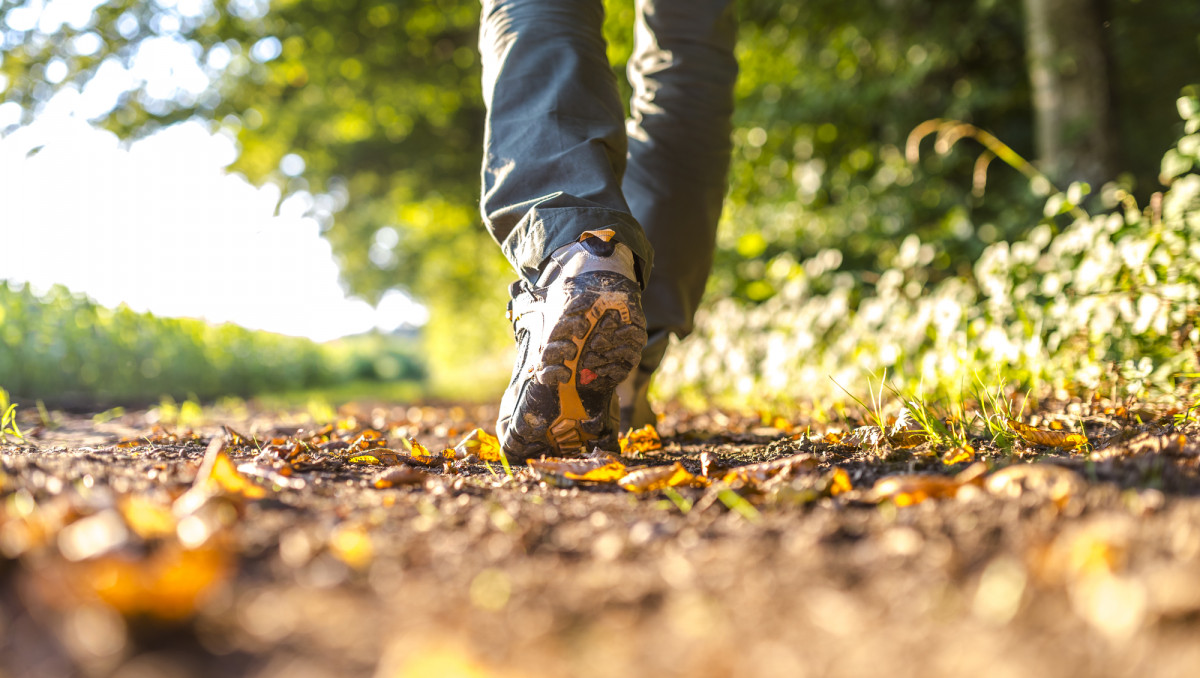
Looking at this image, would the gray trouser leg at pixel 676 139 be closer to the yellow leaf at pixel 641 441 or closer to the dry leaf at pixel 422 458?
the yellow leaf at pixel 641 441

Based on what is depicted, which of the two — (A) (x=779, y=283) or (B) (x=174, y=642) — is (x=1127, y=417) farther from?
(A) (x=779, y=283)

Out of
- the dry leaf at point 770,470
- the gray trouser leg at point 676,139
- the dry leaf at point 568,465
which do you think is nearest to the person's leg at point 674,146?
the gray trouser leg at point 676,139

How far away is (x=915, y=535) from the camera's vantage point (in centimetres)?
74

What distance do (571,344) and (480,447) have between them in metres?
0.42

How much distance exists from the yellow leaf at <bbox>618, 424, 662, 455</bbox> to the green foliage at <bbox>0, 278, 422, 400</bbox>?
1964 millimetres

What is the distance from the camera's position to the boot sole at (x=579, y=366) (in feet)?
4.25

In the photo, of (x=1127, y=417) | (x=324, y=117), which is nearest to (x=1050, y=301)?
(x=1127, y=417)

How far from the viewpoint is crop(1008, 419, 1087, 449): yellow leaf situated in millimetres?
1355

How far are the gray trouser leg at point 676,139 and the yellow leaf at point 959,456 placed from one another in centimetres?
87

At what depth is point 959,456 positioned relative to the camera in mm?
1239

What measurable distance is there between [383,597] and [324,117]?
310 inches

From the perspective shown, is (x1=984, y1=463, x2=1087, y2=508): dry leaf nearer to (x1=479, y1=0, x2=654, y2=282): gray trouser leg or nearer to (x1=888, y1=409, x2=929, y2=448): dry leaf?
(x1=888, y1=409, x2=929, y2=448): dry leaf

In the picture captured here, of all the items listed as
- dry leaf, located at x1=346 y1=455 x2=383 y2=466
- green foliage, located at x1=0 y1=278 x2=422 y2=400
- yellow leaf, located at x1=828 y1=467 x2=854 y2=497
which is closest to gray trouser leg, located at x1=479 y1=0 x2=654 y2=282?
dry leaf, located at x1=346 y1=455 x2=383 y2=466

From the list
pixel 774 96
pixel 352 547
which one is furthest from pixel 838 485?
pixel 774 96
